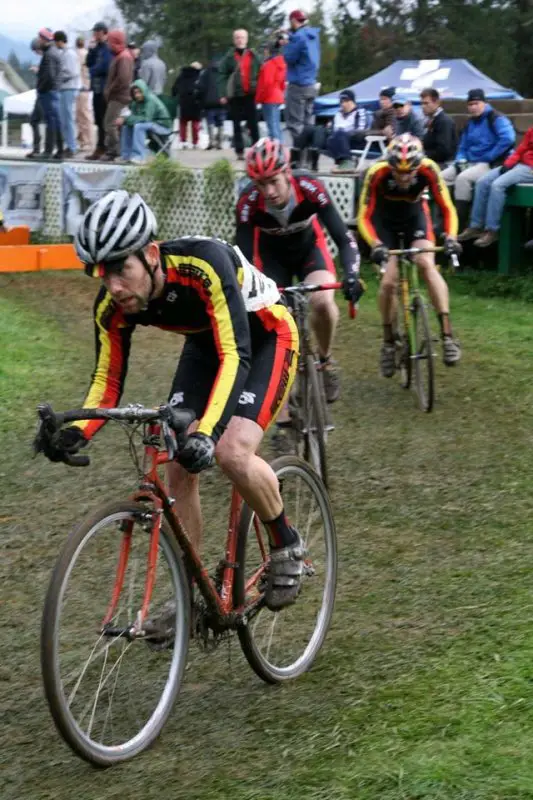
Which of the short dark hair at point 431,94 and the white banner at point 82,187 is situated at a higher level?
the short dark hair at point 431,94

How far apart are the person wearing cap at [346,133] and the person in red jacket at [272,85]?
1.01m

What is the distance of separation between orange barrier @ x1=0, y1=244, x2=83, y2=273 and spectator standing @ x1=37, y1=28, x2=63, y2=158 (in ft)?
13.4

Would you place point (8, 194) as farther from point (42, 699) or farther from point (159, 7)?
point (159, 7)

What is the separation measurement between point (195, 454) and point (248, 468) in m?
0.58

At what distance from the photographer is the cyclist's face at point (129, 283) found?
4582 mm

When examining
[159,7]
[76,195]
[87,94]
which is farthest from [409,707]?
[159,7]

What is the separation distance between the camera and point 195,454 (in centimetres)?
432

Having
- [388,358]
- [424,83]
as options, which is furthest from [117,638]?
[424,83]

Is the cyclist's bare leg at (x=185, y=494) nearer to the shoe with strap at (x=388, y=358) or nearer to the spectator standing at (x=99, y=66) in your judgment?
the shoe with strap at (x=388, y=358)

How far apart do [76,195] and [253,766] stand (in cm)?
1751

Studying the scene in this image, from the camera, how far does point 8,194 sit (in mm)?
21969

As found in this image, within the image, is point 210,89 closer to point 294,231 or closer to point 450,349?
point 450,349

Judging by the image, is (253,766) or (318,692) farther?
(318,692)

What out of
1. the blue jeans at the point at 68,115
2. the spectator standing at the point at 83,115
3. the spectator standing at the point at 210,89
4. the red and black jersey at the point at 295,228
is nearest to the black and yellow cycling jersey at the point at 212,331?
the red and black jersey at the point at 295,228
